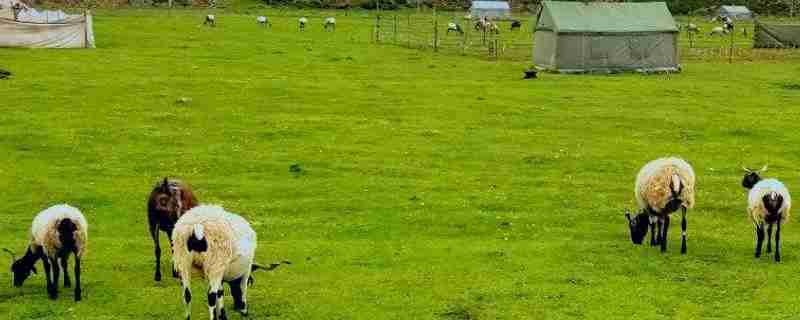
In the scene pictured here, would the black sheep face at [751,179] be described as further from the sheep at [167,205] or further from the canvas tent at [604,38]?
the canvas tent at [604,38]

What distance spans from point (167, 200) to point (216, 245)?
3872 millimetres

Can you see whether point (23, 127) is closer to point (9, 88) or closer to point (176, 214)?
point (9, 88)

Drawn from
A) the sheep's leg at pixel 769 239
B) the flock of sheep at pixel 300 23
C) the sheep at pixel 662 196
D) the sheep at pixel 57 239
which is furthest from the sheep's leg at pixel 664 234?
the flock of sheep at pixel 300 23

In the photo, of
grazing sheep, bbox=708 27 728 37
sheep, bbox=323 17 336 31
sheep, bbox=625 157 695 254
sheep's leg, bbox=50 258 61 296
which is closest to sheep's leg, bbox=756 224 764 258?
sheep, bbox=625 157 695 254

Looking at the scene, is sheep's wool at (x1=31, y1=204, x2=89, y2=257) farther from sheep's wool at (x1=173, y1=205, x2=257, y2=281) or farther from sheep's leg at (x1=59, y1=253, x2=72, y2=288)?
sheep's wool at (x1=173, y1=205, x2=257, y2=281)

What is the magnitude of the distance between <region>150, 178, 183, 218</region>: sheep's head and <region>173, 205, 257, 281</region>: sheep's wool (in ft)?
9.84

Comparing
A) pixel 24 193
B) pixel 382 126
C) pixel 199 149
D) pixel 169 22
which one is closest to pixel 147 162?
pixel 199 149

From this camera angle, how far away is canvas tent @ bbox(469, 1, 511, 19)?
11894 centimetres

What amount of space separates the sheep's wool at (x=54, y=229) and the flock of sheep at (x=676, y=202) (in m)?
11.2

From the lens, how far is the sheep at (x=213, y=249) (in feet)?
54.0

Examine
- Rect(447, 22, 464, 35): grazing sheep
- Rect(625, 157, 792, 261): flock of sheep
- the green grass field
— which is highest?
Rect(447, 22, 464, 35): grazing sheep

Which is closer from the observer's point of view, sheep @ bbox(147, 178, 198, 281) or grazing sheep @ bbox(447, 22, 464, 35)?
sheep @ bbox(147, 178, 198, 281)

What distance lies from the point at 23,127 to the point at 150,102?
7.66m

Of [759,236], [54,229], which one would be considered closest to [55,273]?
[54,229]
